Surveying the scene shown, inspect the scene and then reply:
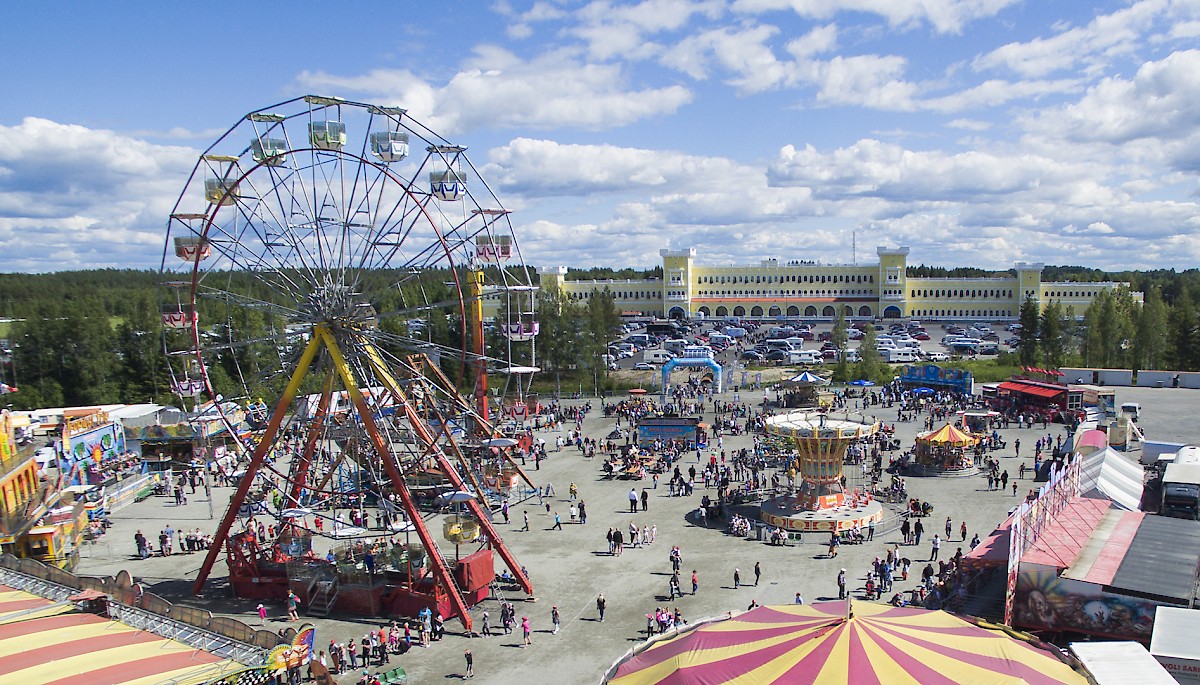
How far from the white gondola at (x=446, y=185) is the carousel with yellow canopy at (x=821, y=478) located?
40.9 feet

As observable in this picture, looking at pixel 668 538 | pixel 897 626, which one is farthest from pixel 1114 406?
pixel 897 626

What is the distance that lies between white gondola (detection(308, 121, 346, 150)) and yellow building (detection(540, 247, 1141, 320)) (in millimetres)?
89378

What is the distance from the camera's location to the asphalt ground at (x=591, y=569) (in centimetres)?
1814

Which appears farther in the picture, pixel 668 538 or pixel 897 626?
pixel 668 538

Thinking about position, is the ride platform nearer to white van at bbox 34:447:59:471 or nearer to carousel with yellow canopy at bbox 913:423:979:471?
carousel with yellow canopy at bbox 913:423:979:471

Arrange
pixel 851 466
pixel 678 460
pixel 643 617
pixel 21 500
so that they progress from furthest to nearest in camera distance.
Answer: pixel 678 460, pixel 851 466, pixel 21 500, pixel 643 617

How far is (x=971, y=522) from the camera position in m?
26.4

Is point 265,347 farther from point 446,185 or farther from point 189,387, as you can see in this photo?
point 446,185

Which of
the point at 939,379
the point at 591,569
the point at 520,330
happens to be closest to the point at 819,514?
the point at 591,569

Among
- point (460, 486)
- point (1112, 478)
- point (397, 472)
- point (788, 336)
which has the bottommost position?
point (1112, 478)

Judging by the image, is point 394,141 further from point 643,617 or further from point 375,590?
point 643,617

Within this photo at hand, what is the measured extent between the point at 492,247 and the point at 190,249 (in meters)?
8.39

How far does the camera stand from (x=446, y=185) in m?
23.5

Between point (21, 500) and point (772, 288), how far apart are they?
105071 millimetres
